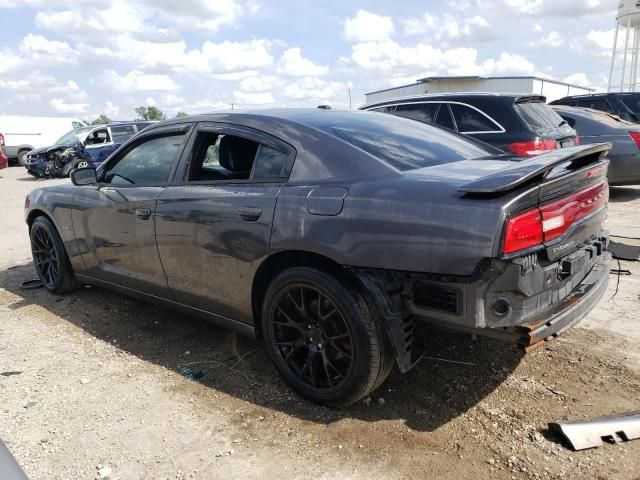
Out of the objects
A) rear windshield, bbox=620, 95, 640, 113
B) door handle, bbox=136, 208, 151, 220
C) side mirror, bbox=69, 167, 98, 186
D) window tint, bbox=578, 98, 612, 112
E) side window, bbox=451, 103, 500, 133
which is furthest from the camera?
window tint, bbox=578, 98, 612, 112

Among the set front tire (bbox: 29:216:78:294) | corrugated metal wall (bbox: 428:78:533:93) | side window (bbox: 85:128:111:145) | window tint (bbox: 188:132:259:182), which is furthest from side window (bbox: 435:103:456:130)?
corrugated metal wall (bbox: 428:78:533:93)

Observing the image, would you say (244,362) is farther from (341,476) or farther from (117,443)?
(341,476)

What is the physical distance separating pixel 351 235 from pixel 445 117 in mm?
4803

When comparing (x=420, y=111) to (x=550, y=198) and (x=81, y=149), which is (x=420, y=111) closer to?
(x=550, y=198)

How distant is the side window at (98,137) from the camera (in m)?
16.2

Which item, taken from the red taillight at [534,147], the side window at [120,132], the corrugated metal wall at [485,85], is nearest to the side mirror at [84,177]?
the red taillight at [534,147]

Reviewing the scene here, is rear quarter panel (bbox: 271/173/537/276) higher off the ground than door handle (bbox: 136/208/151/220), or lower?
higher

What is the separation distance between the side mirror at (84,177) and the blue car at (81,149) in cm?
1174

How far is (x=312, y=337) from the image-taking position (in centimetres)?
296

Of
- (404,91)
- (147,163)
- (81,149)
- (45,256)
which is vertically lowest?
(45,256)

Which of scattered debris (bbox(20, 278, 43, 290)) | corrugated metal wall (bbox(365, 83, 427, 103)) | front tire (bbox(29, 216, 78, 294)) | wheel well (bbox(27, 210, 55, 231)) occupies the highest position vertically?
corrugated metal wall (bbox(365, 83, 427, 103))

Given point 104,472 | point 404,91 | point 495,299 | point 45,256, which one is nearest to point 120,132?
point 45,256

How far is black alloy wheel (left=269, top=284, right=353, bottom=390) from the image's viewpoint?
2.83 metres

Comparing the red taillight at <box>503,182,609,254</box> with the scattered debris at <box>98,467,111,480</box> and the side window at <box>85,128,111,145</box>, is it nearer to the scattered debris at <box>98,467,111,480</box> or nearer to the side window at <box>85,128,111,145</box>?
the scattered debris at <box>98,467,111,480</box>
